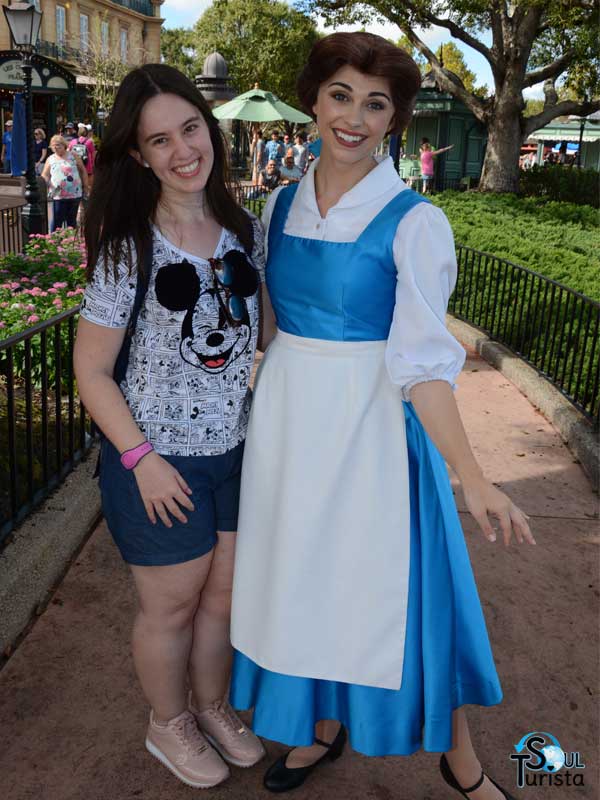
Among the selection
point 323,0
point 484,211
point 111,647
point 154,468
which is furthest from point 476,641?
point 323,0

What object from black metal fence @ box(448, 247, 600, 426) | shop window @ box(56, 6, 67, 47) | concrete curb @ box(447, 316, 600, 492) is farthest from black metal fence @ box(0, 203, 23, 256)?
shop window @ box(56, 6, 67, 47)

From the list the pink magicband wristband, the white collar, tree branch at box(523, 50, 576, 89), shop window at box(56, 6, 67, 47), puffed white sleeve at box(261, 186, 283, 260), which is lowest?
the pink magicband wristband

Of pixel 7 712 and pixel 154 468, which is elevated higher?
pixel 154 468

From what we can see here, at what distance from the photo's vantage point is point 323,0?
20516 mm

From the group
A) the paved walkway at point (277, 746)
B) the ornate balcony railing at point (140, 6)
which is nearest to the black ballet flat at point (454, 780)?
the paved walkway at point (277, 746)

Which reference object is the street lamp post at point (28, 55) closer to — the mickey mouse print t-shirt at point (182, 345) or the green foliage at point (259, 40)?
the mickey mouse print t-shirt at point (182, 345)

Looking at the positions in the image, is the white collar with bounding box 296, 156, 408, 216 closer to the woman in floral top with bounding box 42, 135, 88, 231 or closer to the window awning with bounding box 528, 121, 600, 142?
the woman in floral top with bounding box 42, 135, 88, 231

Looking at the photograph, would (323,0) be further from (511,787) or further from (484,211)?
(511,787)

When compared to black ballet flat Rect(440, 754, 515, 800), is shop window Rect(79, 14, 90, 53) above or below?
above

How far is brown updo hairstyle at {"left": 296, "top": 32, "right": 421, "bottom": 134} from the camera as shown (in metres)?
2.04

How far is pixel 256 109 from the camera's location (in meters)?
17.5

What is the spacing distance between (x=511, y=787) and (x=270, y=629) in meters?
0.93

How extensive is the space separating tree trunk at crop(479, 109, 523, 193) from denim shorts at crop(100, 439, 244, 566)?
20.1m

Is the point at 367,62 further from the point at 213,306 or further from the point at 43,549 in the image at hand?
the point at 43,549
